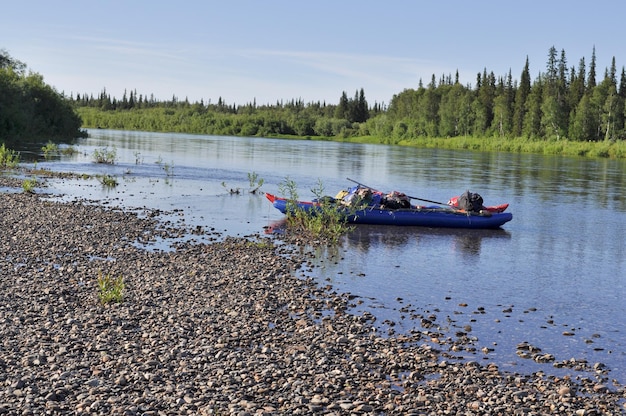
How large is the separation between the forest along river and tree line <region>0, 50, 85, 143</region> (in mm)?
22994

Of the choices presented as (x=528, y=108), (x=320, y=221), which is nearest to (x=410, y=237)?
(x=320, y=221)

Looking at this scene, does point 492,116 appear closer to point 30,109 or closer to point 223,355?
point 30,109

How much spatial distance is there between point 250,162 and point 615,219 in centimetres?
3810

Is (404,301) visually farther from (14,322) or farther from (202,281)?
(14,322)

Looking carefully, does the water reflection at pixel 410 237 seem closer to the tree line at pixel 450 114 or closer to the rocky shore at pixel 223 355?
the rocky shore at pixel 223 355

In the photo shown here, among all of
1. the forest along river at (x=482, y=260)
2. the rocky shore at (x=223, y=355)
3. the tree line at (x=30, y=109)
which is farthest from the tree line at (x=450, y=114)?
the rocky shore at (x=223, y=355)

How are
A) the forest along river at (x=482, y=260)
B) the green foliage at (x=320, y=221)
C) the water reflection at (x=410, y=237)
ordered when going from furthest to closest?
the green foliage at (x=320, y=221) < the water reflection at (x=410, y=237) < the forest along river at (x=482, y=260)

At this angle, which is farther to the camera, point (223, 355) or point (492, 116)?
point (492, 116)

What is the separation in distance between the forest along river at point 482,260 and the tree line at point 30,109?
2299 centimetres

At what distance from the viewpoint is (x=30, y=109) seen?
7581 centimetres

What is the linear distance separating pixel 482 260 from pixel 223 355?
41.3 ft

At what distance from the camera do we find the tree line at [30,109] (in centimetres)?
6762

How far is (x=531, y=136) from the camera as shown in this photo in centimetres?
11719

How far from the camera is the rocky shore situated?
916cm
